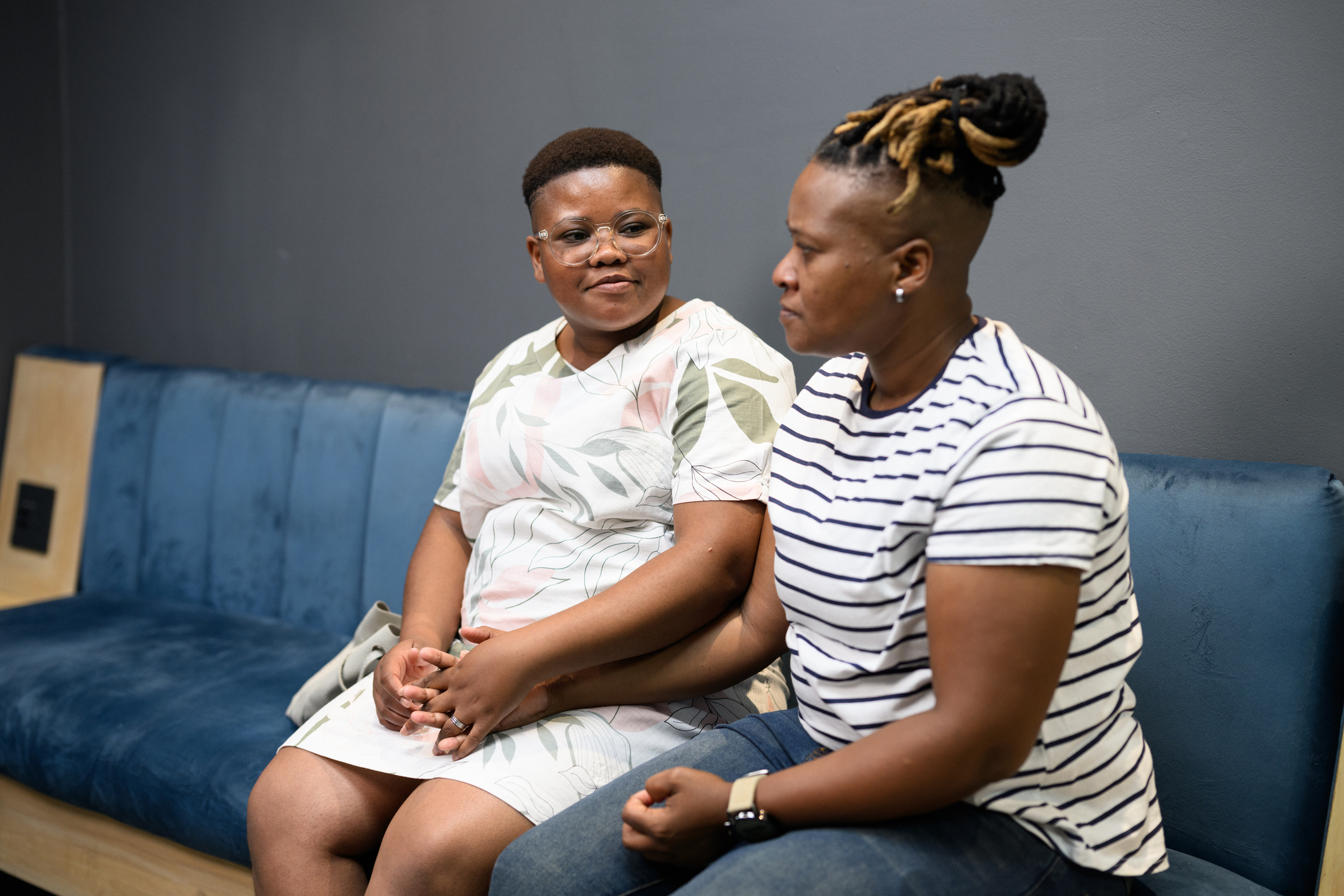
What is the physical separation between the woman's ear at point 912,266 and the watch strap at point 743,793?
0.54 meters

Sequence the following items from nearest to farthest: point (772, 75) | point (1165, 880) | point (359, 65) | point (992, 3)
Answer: point (1165, 880) → point (992, 3) → point (772, 75) → point (359, 65)

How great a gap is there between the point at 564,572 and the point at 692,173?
905 millimetres

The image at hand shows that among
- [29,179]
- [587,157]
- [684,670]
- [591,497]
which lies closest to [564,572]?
[591,497]

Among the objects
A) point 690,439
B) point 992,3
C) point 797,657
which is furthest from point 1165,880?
point 992,3

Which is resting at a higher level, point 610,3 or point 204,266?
point 610,3

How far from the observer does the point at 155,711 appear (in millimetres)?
1853

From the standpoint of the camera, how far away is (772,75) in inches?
75.0

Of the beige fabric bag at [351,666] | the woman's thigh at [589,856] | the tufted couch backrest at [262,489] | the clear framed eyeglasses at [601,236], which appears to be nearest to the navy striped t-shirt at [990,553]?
the woman's thigh at [589,856]

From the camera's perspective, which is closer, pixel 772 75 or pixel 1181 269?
pixel 1181 269

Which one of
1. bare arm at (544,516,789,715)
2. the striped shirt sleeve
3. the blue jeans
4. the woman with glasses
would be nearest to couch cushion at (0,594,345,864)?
the woman with glasses

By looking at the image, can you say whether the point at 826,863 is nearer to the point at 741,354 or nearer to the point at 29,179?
the point at 741,354

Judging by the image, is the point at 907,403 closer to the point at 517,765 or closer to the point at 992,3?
the point at 517,765

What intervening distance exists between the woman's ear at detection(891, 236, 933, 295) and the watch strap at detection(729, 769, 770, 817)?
54cm

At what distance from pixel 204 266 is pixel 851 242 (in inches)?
91.5
